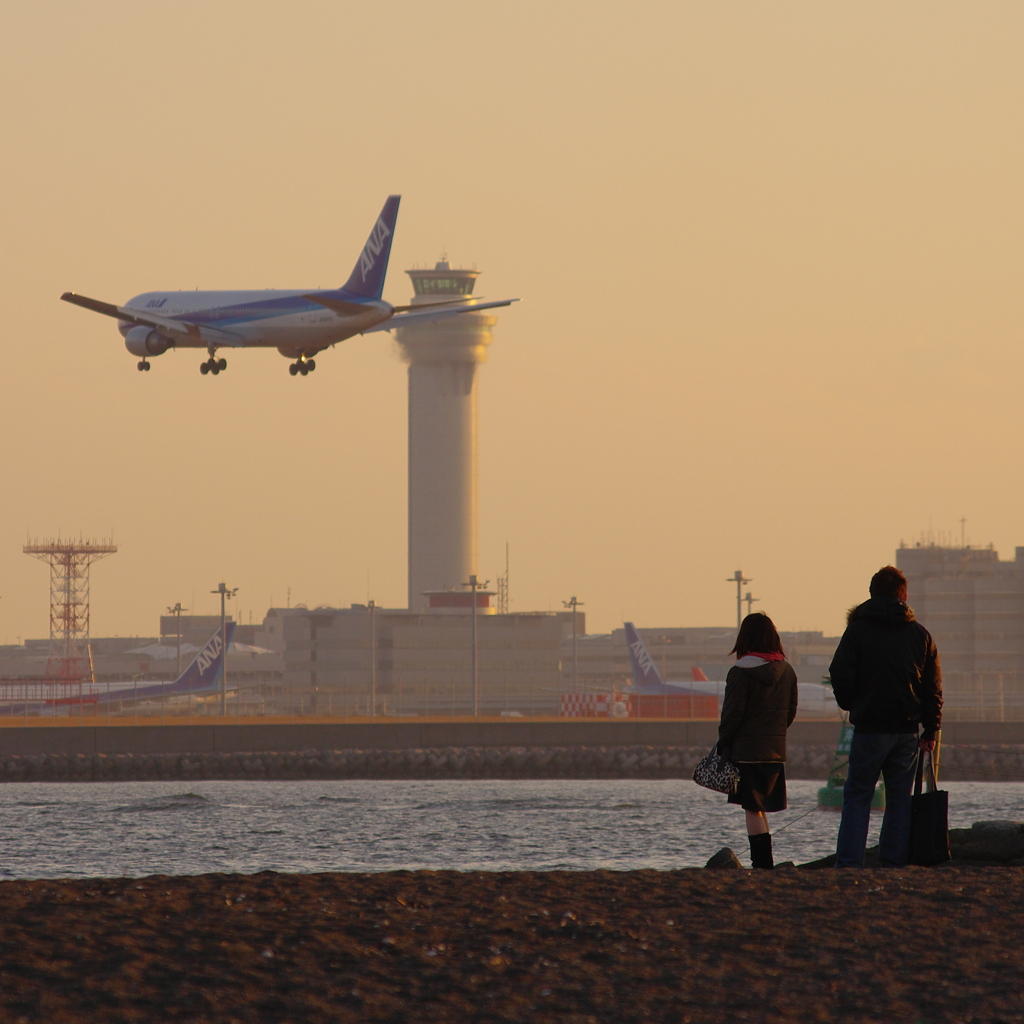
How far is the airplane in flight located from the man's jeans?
50111 millimetres

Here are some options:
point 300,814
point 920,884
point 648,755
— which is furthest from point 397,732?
point 920,884

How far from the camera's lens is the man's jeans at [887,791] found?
42.7ft

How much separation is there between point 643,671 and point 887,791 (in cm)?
11693

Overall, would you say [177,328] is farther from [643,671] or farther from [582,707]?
[643,671]

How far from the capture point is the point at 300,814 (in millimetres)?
48000

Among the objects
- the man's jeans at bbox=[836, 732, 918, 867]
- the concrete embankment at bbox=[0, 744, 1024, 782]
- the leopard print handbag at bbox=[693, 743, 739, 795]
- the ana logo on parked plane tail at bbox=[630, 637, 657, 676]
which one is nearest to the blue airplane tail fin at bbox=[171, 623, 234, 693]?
the ana logo on parked plane tail at bbox=[630, 637, 657, 676]

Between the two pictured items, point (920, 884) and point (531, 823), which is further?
point (531, 823)

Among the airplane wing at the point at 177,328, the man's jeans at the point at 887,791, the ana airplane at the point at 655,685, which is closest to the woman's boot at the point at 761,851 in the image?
the man's jeans at the point at 887,791

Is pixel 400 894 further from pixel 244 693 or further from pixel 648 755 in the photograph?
pixel 244 693

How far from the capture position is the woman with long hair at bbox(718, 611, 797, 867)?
1323 cm

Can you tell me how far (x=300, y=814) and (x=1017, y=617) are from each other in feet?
493

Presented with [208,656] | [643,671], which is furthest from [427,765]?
[643,671]

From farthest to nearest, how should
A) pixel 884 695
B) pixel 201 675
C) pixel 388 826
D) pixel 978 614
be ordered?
1. pixel 978 614
2. pixel 201 675
3. pixel 388 826
4. pixel 884 695

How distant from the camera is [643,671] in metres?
130
